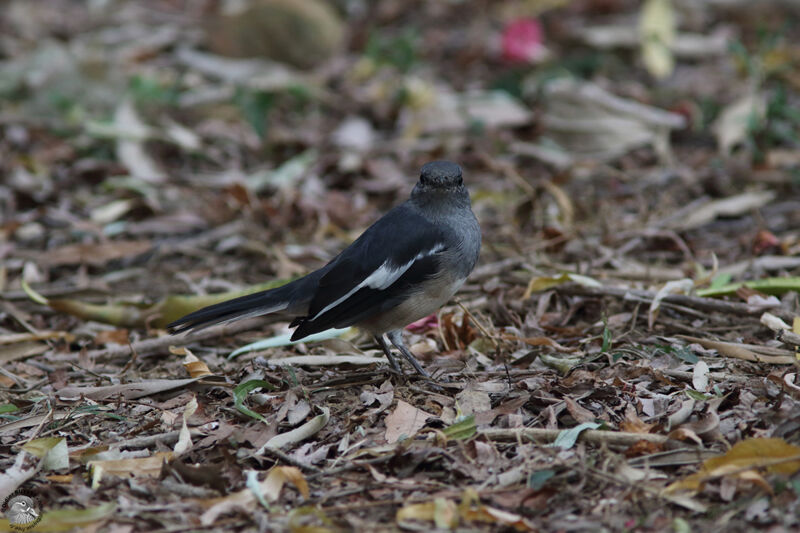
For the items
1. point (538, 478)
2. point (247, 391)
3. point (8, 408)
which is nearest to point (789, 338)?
point (538, 478)

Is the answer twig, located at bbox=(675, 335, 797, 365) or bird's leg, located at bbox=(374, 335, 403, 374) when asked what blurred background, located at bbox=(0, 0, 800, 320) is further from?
bird's leg, located at bbox=(374, 335, 403, 374)

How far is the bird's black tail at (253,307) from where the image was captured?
4270mm

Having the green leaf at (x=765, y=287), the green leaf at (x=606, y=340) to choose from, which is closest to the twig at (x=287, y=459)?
→ the green leaf at (x=606, y=340)

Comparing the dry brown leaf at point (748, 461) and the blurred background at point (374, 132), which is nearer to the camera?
the dry brown leaf at point (748, 461)

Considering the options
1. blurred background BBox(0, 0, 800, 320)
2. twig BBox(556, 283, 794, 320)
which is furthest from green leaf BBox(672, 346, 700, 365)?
blurred background BBox(0, 0, 800, 320)

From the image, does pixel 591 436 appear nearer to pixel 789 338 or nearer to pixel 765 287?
pixel 789 338

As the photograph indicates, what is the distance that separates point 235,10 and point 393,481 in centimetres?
766

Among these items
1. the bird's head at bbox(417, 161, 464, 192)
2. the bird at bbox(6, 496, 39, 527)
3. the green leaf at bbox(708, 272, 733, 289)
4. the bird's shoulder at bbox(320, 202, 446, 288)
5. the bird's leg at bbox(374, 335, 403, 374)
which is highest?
the bird's head at bbox(417, 161, 464, 192)

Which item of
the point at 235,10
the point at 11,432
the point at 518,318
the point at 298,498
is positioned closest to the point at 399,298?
the point at 518,318

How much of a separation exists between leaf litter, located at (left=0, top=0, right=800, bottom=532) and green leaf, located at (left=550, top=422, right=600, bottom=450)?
3 cm

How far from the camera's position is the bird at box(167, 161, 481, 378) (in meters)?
4.25

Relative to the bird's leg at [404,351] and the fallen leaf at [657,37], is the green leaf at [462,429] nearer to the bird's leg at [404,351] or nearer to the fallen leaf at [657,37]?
the bird's leg at [404,351]

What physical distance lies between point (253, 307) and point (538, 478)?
181 centimetres

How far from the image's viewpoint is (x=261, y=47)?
9453 mm
